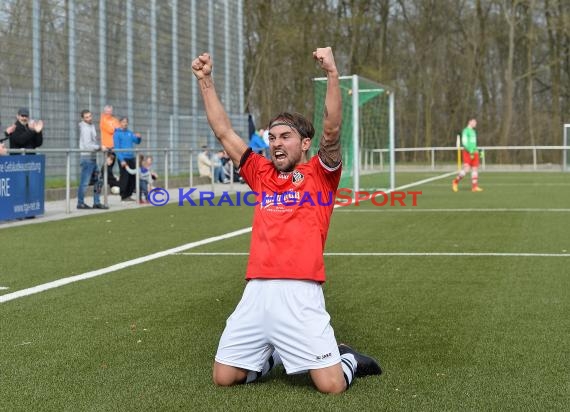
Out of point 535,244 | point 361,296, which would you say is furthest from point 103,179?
point 361,296

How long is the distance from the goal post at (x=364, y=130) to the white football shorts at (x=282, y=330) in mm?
15886

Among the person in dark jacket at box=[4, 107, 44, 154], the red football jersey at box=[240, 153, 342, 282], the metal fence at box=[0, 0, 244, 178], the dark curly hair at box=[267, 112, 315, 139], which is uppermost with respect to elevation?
the metal fence at box=[0, 0, 244, 178]

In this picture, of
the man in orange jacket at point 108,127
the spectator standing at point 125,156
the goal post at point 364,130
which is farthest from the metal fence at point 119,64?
the goal post at point 364,130

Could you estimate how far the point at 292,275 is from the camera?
5.34m

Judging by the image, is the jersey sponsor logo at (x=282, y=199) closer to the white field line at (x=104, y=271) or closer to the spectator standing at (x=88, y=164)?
the white field line at (x=104, y=271)

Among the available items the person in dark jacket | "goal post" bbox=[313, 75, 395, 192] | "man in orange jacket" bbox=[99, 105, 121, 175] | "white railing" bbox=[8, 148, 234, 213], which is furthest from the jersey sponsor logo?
"man in orange jacket" bbox=[99, 105, 121, 175]

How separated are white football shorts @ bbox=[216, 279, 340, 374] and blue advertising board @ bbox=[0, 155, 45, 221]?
36.2 ft

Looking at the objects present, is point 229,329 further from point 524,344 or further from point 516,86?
point 516,86

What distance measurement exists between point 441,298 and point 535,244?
438cm

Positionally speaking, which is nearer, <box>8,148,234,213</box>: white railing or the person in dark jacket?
the person in dark jacket

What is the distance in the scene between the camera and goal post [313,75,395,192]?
23.4m

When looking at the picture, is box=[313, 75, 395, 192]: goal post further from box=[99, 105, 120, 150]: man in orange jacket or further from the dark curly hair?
the dark curly hair

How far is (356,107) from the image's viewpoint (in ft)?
75.6

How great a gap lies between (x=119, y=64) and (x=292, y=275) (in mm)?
22804
